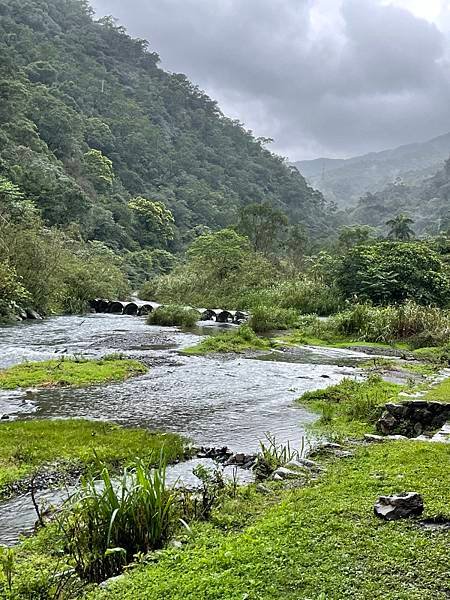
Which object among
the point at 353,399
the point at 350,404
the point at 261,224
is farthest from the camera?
the point at 261,224

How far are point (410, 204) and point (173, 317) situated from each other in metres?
102

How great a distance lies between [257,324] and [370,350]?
710 cm

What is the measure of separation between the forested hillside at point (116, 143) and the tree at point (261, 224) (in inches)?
598

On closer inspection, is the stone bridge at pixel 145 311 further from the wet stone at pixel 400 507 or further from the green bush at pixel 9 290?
the wet stone at pixel 400 507

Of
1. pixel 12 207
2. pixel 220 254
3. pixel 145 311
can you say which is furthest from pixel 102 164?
pixel 145 311

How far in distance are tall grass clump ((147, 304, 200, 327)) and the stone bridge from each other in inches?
72.4

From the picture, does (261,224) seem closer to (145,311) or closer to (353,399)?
(145,311)

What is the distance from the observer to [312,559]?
14.9ft

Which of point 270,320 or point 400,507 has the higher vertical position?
point 400,507

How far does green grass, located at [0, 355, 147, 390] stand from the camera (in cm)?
1341

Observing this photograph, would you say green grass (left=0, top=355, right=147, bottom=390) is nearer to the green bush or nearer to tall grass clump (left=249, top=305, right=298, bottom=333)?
the green bush

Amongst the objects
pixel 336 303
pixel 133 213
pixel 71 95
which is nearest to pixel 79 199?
pixel 133 213

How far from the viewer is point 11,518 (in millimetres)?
6324

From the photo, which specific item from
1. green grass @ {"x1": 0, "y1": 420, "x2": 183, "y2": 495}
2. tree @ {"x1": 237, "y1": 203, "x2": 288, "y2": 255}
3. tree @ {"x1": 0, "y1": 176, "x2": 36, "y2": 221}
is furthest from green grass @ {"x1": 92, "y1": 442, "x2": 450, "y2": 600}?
tree @ {"x1": 237, "y1": 203, "x2": 288, "y2": 255}
